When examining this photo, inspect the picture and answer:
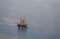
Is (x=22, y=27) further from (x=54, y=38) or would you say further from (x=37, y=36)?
(x=54, y=38)

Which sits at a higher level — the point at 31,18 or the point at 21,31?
the point at 31,18

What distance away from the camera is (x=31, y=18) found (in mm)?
1363

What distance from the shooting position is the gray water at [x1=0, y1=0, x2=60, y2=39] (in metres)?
1.34

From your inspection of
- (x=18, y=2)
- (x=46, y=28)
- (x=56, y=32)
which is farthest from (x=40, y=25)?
(x=18, y=2)

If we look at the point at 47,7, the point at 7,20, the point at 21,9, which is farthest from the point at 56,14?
the point at 7,20

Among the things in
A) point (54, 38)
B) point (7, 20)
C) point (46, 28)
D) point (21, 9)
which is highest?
point (21, 9)

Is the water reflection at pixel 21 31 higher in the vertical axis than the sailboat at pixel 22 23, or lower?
lower

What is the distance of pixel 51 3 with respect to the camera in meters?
1.36

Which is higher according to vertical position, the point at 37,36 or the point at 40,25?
the point at 40,25

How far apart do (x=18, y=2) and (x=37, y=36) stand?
0.45 meters

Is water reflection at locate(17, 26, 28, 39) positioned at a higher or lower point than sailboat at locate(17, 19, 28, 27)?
lower

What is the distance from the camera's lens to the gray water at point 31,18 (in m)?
1.34

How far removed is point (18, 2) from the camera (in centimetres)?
136

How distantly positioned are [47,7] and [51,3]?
2.5 inches
